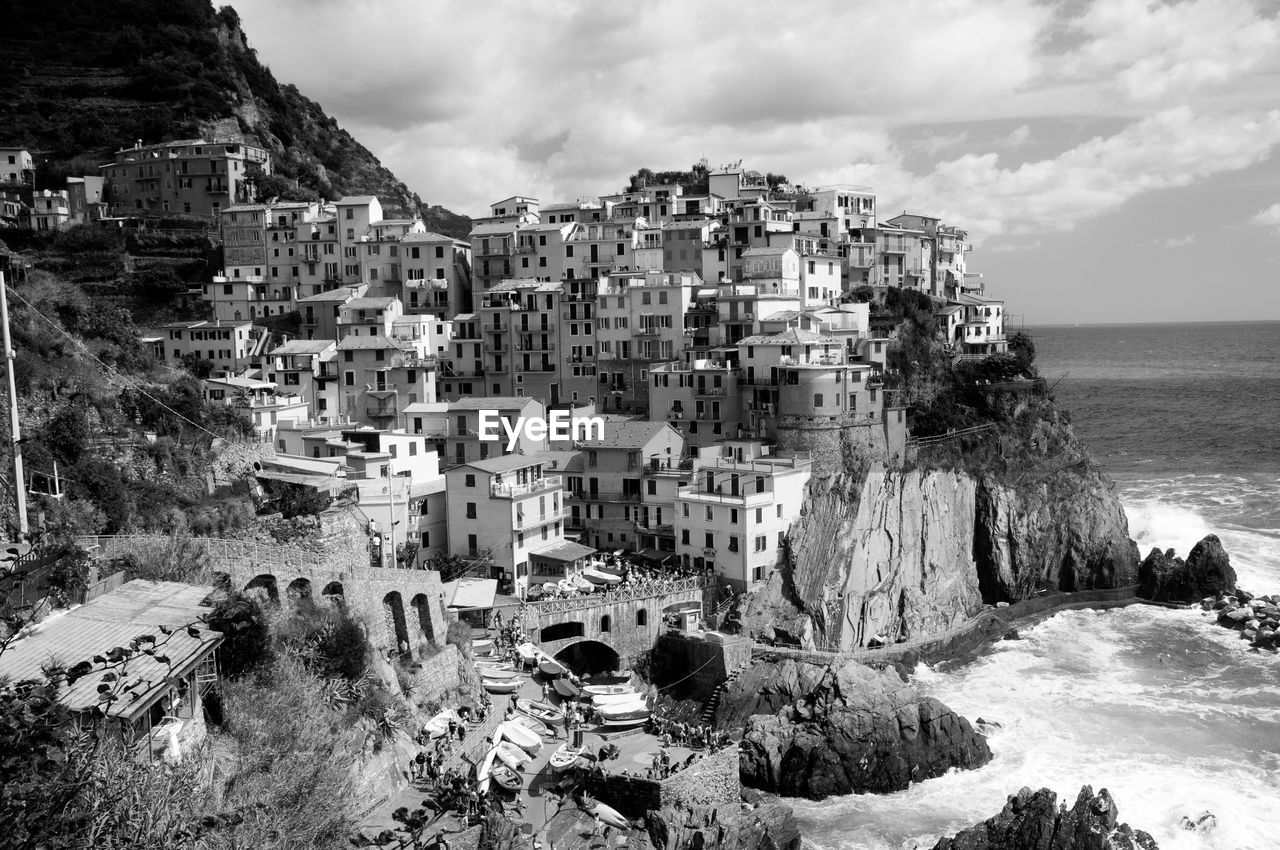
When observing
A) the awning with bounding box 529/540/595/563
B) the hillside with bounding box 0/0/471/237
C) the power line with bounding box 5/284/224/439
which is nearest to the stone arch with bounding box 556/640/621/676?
the awning with bounding box 529/540/595/563

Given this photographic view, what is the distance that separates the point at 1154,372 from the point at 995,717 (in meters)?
149

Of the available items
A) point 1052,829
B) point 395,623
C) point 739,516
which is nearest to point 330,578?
point 395,623

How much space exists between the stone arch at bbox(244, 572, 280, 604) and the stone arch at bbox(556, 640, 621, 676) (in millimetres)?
16272

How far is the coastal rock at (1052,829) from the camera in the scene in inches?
1080

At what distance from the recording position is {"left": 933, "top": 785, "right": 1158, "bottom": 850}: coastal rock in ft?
90.0

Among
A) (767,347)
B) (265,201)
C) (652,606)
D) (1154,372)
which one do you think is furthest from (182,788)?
(1154,372)

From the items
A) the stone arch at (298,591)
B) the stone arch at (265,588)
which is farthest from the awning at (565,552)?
the stone arch at (265,588)

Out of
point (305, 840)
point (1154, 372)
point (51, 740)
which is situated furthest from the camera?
point (1154, 372)

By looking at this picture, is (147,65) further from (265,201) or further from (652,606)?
(652,606)

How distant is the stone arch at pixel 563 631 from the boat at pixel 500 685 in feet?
19.2

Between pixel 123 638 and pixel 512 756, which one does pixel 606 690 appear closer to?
pixel 512 756

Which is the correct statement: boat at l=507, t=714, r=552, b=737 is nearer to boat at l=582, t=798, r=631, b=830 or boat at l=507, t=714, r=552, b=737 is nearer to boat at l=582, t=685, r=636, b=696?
boat at l=582, t=685, r=636, b=696

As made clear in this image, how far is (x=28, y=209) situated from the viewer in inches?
3041

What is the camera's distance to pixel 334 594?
28312 millimetres
